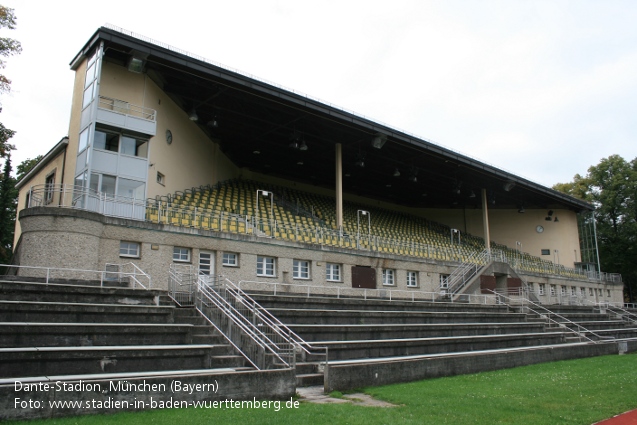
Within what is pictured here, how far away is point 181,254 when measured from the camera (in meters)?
18.9

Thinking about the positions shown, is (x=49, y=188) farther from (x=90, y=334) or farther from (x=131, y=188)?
(x=90, y=334)

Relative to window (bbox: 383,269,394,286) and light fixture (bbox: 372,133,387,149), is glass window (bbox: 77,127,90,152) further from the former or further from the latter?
light fixture (bbox: 372,133,387,149)

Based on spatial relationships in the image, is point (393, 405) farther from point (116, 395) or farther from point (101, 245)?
point (101, 245)

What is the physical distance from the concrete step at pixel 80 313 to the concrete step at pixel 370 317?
381 centimetres

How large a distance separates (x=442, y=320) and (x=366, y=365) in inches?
378

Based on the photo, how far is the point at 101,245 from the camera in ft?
55.1

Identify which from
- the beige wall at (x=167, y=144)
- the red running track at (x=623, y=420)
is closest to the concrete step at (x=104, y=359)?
the red running track at (x=623, y=420)

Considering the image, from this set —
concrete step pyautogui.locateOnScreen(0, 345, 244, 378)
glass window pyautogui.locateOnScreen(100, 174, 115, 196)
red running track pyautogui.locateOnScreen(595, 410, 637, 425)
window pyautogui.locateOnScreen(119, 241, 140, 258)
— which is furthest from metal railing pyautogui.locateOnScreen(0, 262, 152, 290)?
red running track pyautogui.locateOnScreen(595, 410, 637, 425)

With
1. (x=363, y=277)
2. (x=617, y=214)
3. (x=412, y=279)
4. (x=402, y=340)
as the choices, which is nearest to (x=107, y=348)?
(x=402, y=340)

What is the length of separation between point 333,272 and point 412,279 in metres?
5.96

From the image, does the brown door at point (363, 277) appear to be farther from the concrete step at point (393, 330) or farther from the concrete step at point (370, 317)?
the concrete step at point (393, 330)

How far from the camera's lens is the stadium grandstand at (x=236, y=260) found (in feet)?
37.4

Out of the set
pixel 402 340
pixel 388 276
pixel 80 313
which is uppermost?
pixel 388 276

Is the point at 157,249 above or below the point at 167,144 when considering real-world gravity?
below
